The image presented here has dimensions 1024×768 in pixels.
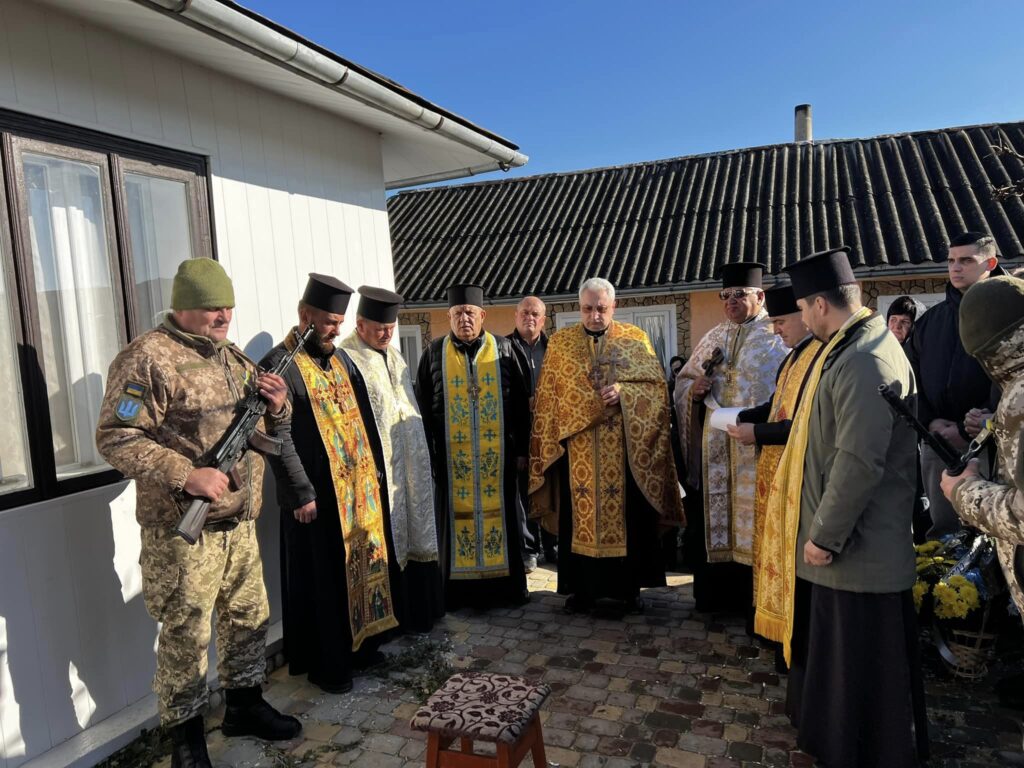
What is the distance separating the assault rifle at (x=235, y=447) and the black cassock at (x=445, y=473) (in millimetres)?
1651

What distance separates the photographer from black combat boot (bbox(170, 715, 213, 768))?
2912 millimetres

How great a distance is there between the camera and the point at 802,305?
2.96 m

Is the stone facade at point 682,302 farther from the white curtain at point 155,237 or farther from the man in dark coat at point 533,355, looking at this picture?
the white curtain at point 155,237

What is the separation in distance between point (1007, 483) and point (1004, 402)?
0.27 metres

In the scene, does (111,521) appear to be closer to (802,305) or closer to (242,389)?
(242,389)

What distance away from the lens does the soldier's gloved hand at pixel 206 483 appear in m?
2.68

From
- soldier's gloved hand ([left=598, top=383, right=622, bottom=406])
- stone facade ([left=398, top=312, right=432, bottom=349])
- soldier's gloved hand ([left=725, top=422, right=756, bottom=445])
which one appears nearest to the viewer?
soldier's gloved hand ([left=725, top=422, right=756, bottom=445])

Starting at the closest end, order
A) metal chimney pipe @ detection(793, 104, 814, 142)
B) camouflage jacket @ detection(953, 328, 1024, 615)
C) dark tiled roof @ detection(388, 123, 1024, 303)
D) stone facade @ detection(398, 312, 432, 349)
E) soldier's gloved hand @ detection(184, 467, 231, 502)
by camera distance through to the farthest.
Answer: camouflage jacket @ detection(953, 328, 1024, 615)
soldier's gloved hand @ detection(184, 467, 231, 502)
dark tiled roof @ detection(388, 123, 1024, 303)
stone facade @ detection(398, 312, 432, 349)
metal chimney pipe @ detection(793, 104, 814, 142)

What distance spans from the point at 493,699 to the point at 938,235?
9863 mm

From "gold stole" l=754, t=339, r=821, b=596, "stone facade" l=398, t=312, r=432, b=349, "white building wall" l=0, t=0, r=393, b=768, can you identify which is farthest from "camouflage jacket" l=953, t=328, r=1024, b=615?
"stone facade" l=398, t=312, r=432, b=349

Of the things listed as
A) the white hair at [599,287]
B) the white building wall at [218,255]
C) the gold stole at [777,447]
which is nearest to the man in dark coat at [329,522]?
the white building wall at [218,255]

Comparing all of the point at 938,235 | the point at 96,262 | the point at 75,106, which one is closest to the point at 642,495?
the point at 96,262

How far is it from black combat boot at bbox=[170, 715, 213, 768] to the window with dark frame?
1140mm

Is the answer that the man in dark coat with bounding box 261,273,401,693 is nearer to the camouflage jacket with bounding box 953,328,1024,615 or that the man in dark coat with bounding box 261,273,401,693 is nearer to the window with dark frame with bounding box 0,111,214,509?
the window with dark frame with bounding box 0,111,214,509
